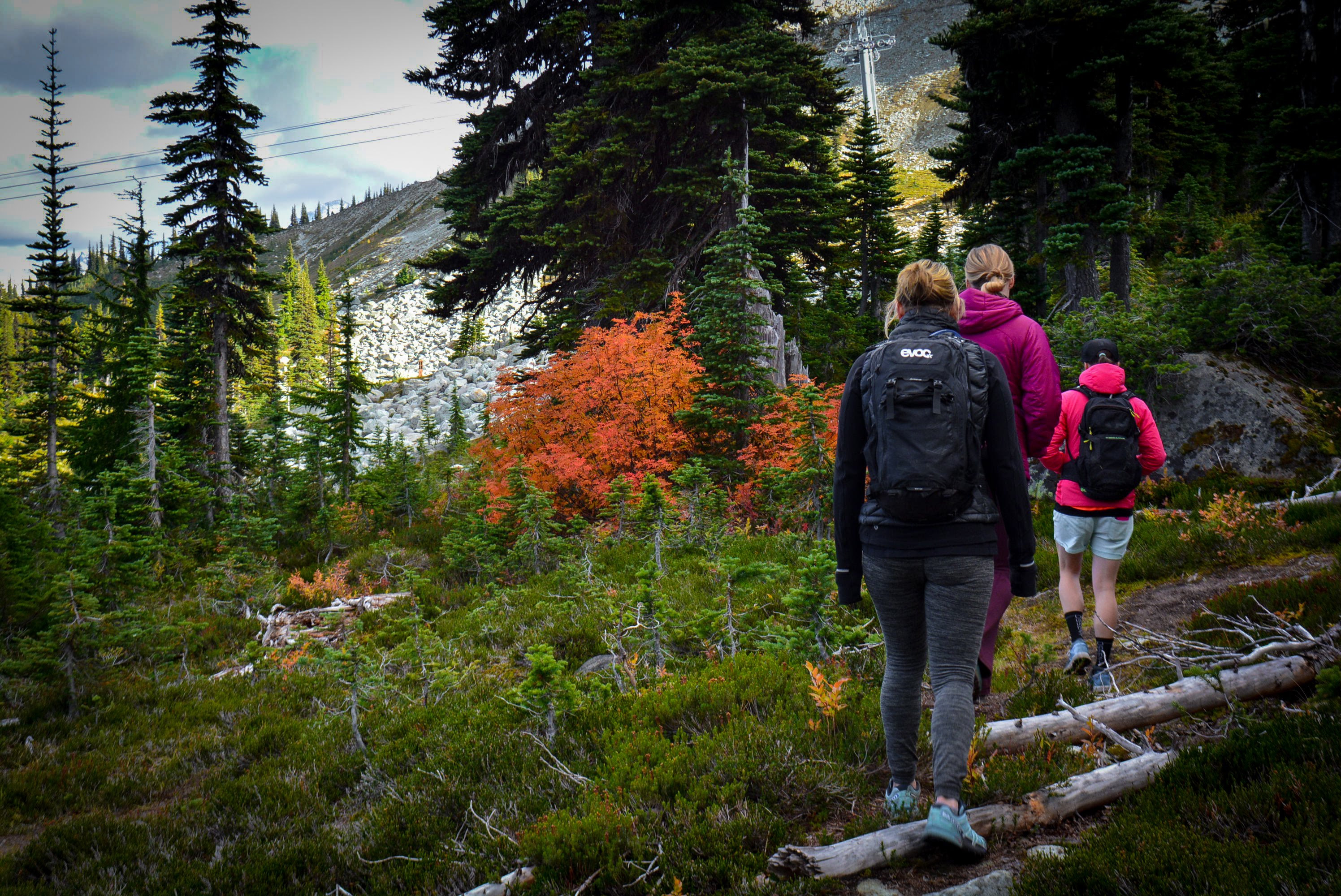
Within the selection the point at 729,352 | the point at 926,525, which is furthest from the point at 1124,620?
the point at 729,352

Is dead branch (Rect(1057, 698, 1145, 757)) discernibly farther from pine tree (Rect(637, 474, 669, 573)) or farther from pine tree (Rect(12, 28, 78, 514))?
pine tree (Rect(12, 28, 78, 514))

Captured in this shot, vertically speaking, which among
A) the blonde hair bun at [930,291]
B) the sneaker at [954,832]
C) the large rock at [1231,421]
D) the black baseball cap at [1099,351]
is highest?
the blonde hair bun at [930,291]

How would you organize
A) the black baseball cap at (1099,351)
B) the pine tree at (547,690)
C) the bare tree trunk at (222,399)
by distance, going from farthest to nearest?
the bare tree trunk at (222,399), the black baseball cap at (1099,351), the pine tree at (547,690)

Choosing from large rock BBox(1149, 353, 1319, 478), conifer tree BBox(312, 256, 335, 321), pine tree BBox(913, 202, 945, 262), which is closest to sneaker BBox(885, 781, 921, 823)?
large rock BBox(1149, 353, 1319, 478)

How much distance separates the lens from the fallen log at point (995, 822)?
2504 millimetres

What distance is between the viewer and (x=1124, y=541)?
14.1ft

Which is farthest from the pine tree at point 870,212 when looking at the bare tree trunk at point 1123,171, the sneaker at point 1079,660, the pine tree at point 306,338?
the pine tree at point 306,338

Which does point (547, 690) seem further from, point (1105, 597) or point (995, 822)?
point (1105, 597)

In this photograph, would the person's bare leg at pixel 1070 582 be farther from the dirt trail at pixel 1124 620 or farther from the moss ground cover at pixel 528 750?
the dirt trail at pixel 1124 620

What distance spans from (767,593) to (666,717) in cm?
287

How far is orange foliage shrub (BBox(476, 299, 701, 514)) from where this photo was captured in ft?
40.8

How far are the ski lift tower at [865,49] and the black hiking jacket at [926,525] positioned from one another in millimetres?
104411

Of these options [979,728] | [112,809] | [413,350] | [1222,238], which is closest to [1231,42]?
[1222,238]

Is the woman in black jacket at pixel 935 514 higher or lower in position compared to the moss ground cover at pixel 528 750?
higher
